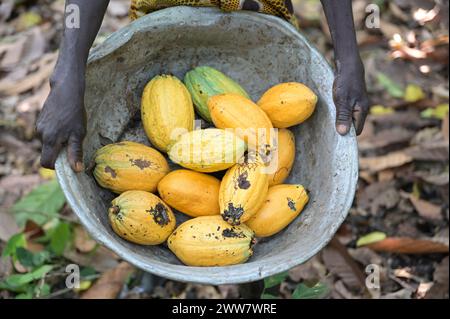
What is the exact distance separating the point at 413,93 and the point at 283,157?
129 centimetres

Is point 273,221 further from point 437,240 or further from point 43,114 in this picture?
point 437,240

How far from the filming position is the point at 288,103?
5.39 ft

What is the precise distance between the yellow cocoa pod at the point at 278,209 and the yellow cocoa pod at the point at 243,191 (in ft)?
0.11

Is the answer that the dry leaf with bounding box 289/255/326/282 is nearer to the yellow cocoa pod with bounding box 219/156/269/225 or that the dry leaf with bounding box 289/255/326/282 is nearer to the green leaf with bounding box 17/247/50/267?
the yellow cocoa pod with bounding box 219/156/269/225

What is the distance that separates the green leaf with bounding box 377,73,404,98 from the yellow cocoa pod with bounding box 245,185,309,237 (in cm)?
132

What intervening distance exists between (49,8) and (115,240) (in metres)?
2.23

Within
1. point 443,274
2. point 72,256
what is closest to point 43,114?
point 72,256

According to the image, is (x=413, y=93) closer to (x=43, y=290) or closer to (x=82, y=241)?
(x=82, y=241)

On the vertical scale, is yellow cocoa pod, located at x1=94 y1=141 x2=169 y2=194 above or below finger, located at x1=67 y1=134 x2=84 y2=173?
below

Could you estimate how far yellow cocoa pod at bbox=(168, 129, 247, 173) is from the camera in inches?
61.5

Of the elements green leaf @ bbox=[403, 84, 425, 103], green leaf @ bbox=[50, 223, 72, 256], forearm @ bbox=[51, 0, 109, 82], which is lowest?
green leaf @ bbox=[403, 84, 425, 103]

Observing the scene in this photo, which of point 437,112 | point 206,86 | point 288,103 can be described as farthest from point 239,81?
point 437,112

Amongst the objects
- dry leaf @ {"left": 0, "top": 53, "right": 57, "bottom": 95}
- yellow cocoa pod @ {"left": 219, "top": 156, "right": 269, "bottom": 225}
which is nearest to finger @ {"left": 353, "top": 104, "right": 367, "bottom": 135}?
yellow cocoa pod @ {"left": 219, "top": 156, "right": 269, "bottom": 225}

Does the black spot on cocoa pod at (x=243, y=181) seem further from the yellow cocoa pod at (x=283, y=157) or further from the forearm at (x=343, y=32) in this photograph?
the forearm at (x=343, y=32)
